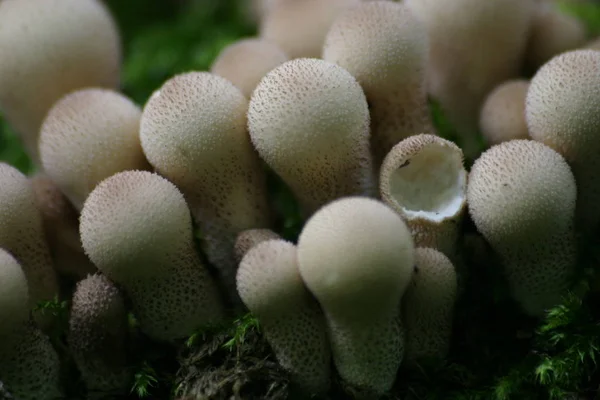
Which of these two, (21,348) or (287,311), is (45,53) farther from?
(287,311)

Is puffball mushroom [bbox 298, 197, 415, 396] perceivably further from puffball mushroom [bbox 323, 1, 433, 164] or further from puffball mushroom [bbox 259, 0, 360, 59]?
puffball mushroom [bbox 259, 0, 360, 59]

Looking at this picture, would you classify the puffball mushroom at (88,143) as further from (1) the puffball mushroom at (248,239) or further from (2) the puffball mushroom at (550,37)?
(2) the puffball mushroom at (550,37)

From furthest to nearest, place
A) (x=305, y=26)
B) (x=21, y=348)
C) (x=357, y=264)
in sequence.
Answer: (x=305, y=26)
(x=21, y=348)
(x=357, y=264)

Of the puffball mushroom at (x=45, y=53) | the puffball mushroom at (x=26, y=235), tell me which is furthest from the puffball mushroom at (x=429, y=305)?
the puffball mushroom at (x=45, y=53)

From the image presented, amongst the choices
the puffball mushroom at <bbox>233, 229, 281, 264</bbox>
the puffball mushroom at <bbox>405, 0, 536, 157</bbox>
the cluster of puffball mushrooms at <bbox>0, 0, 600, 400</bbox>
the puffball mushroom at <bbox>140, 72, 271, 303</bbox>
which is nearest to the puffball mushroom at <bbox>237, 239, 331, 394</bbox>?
the cluster of puffball mushrooms at <bbox>0, 0, 600, 400</bbox>

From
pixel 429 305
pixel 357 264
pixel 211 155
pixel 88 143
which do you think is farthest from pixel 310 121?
pixel 88 143

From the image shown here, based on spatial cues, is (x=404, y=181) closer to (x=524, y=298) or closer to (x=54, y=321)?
(x=524, y=298)

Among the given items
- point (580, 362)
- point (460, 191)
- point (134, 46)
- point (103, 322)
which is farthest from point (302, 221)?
point (134, 46)
